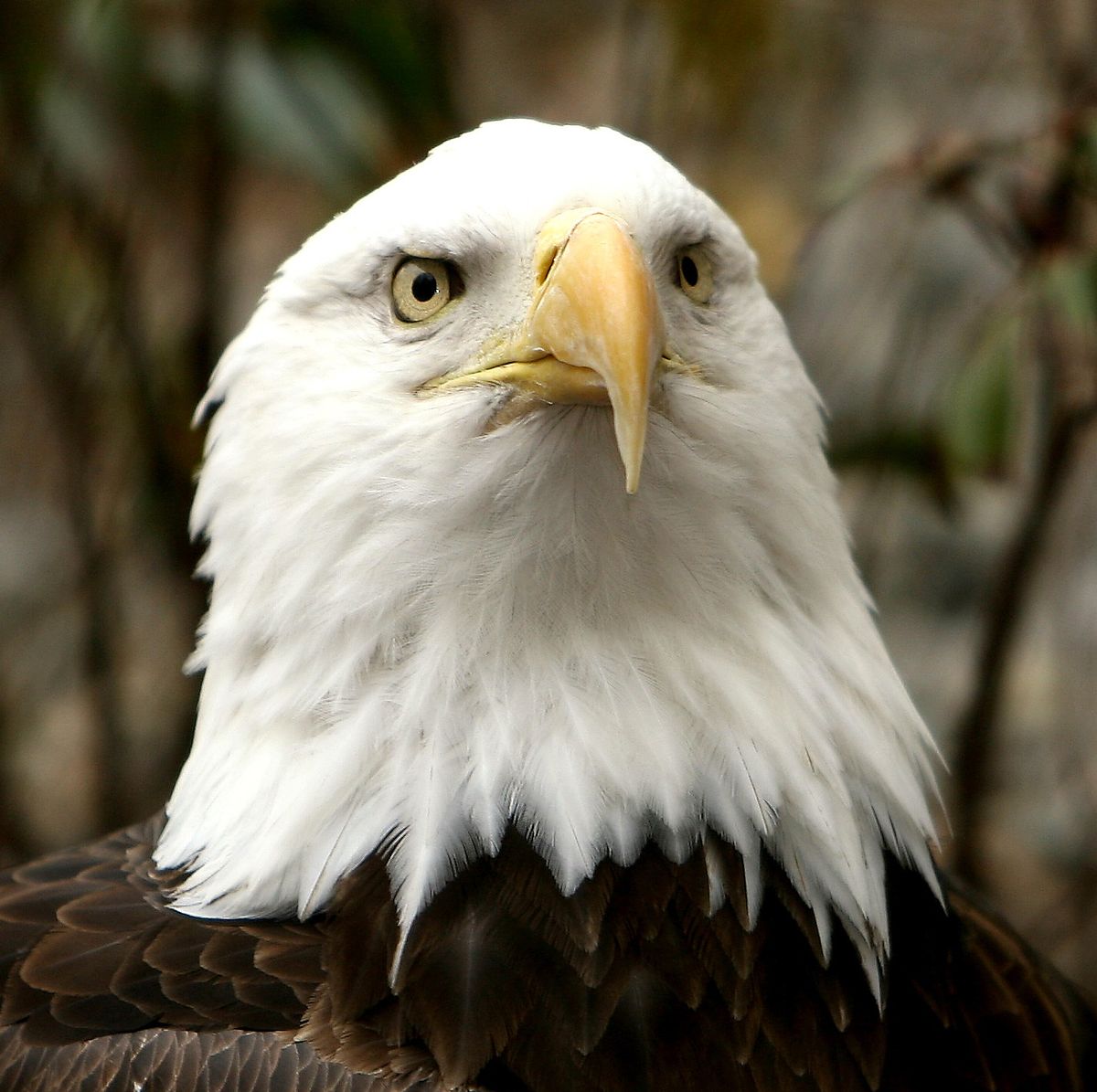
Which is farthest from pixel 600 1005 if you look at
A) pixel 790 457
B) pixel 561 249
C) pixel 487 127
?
pixel 487 127

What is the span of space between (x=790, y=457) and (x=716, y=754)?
16.0 inches

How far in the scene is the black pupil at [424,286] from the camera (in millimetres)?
1786

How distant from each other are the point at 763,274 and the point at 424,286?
343cm

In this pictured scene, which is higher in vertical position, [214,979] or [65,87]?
[65,87]

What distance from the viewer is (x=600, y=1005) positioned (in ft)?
5.41

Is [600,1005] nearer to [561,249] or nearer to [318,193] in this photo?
[561,249]

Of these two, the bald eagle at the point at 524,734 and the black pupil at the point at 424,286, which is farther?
the black pupil at the point at 424,286

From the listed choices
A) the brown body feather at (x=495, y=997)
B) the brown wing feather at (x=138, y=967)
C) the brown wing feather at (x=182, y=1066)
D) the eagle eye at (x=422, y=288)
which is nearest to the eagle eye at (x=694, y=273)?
the eagle eye at (x=422, y=288)

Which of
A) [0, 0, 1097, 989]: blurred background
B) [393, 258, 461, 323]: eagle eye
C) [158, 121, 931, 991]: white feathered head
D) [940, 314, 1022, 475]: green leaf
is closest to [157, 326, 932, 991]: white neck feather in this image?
[158, 121, 931, 991]: white feathered head

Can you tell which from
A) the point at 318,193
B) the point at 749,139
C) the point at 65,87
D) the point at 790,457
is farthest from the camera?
the point at 749,139

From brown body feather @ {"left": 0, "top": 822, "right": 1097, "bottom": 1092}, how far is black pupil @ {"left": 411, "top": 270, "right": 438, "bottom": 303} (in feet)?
2.22

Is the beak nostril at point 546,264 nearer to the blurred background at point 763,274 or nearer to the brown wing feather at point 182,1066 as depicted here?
the brown wing feather at point 182,1066

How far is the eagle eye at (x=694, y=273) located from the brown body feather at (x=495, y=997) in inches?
28.4

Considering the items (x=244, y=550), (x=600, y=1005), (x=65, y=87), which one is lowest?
(x=600, y=1005)
